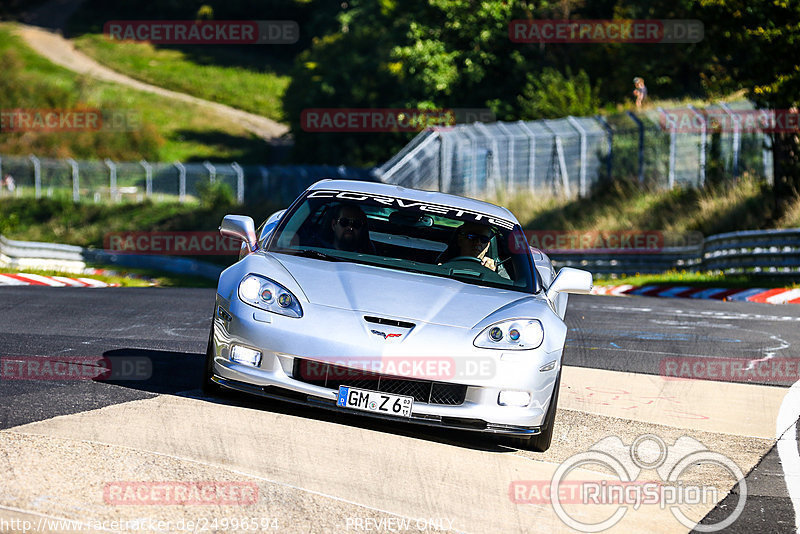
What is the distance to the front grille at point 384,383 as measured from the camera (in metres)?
6.36

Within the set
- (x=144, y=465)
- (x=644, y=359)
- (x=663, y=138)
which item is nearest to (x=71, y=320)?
(x=644, y=359)

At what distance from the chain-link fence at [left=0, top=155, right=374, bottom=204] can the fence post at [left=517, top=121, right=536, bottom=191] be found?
4386 mm

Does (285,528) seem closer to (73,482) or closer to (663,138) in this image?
(73,482)

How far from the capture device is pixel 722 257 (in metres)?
21.8

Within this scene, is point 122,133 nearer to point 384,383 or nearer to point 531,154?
point 531,154

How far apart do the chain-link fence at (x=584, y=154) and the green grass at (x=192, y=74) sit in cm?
5039

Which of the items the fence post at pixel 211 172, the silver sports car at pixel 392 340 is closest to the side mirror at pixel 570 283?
the silver sports car at pixel 392 340

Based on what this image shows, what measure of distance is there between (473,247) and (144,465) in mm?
3197

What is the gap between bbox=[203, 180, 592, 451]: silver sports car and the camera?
20.8ft

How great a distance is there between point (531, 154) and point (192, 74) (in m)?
64.0

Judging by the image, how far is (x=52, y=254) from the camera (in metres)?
29.4

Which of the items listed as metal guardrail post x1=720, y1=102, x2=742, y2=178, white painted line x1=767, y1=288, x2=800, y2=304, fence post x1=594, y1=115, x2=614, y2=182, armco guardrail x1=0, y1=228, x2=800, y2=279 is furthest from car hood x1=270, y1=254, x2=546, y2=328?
fence post x1=594, y1=115, x2=614, y2=182

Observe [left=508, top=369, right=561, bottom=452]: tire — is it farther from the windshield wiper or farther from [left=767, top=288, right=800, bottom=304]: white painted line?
[left=767, top=288, right=800, bottom=304]: white painted line

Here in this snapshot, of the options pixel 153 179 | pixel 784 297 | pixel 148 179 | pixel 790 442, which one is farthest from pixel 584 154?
pixel 790 442
